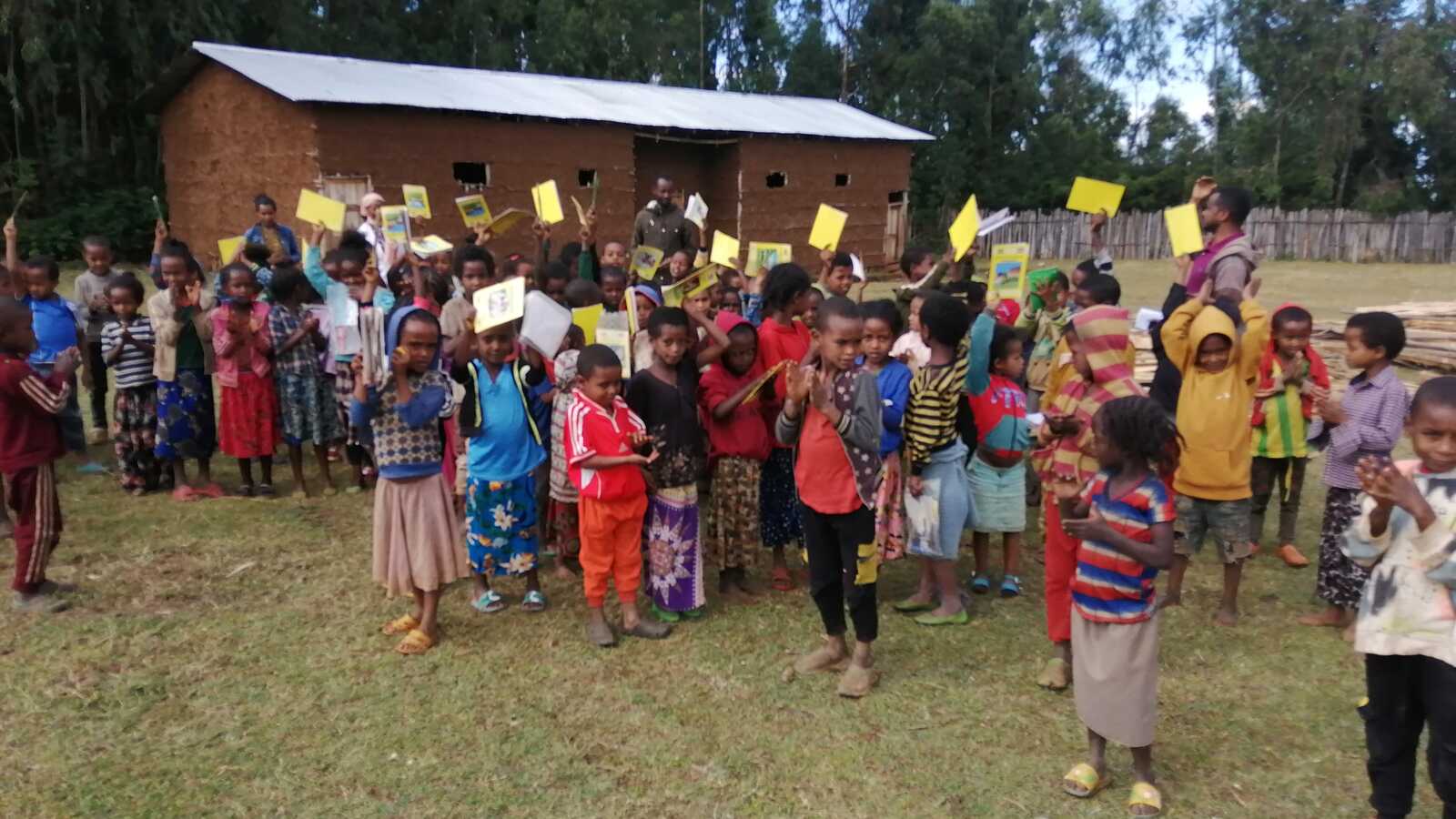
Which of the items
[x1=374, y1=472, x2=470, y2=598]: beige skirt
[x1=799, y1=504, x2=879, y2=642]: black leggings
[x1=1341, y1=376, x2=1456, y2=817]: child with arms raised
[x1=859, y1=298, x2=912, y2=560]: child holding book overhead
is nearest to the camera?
[x1=1341, y1=376, x2=1456, y2=817]: child with arms raised

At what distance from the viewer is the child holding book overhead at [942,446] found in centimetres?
422

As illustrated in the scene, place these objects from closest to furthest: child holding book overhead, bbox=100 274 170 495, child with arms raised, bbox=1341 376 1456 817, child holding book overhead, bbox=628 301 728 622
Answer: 1. child with arms raised, bbox=1341 376 1456 817
2. child holding book overhead, bbox=628 301 728 622
3. child holding book overhead, bbox=100 274 170 495

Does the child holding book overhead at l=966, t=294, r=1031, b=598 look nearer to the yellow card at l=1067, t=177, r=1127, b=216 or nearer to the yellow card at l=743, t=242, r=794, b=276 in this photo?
the yellow card at l=1067, t=177, r=1127, b=216

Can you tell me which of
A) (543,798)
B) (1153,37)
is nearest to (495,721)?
(543,798)

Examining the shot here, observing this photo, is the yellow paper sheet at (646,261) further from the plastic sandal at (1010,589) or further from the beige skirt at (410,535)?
the plastic sandal at (1010,589)

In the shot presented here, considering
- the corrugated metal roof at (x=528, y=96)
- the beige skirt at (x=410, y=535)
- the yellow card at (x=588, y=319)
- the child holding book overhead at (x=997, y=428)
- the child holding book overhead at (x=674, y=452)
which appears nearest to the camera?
the beige skirt at (x=410, y=535)

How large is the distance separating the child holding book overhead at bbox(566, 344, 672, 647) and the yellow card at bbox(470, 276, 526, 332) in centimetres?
34

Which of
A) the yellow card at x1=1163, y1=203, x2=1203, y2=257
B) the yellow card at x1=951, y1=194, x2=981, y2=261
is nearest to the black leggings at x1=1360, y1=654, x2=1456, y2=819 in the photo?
the yellow card at x1=1163, y1=203, x2=1203, y2=257

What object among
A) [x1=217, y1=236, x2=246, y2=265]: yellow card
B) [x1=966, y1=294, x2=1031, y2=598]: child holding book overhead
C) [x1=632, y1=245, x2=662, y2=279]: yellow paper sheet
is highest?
[x1=217, y1=236, x2=246, y2=265]: yellow card

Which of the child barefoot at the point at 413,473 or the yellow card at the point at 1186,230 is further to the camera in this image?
the yellow card at the point at 1186,230

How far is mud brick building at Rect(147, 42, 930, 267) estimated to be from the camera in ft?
44.0

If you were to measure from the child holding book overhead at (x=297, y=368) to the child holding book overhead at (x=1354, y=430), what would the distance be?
5.79 meters

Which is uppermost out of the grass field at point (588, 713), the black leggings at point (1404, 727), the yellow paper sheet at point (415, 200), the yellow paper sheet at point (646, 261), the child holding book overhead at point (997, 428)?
the yellow paper sheet at point (415, 200)

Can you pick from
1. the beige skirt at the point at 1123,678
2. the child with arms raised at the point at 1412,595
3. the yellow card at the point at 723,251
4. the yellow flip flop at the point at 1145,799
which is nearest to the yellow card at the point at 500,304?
the yellow card at the point at 723,251
